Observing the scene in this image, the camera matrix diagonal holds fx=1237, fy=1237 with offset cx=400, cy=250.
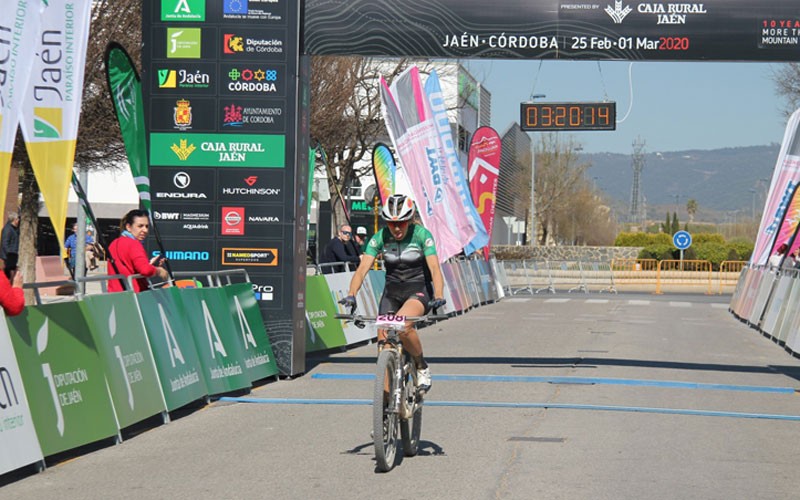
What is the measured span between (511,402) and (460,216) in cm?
1735

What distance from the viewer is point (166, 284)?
13.4 metres

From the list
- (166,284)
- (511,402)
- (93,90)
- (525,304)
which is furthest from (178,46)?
(525,304)

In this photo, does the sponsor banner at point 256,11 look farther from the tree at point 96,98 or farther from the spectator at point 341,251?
the spectator at point 341,251

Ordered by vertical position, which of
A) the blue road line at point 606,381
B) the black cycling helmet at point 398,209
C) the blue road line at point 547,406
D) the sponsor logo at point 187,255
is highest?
the black cycling helmet at point 398,209

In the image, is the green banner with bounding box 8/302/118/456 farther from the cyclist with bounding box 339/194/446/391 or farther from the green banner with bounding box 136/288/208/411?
the cyclist with bounding box 339/194/446/391

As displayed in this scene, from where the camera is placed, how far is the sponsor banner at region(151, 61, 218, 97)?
15164mm

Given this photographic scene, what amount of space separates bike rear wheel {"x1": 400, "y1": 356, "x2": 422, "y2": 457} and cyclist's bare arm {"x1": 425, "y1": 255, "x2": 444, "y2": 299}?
0.56 metres

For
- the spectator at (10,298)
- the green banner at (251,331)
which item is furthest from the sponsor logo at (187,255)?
the spectator at (10,298)

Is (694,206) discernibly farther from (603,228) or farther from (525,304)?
(525,304)

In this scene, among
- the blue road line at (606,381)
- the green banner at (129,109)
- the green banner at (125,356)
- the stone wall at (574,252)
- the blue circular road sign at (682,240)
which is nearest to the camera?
the green banner at (125,356)

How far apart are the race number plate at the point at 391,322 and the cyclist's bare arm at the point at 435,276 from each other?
0.53 meters

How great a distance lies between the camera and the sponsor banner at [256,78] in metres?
15.1

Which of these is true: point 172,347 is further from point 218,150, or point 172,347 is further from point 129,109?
point 218,150

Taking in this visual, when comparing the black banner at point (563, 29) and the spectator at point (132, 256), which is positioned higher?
the black banner at point (563, 29)
